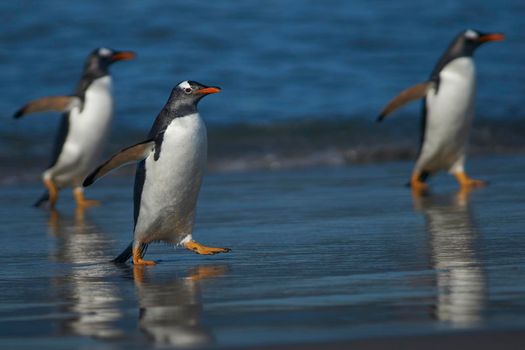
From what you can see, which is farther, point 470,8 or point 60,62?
point 470,8

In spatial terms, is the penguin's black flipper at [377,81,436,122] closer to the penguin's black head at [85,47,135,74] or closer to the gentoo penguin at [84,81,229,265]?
the penguin's black head at [85,47,135,74]

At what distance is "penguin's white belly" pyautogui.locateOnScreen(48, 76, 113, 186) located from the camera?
8852mm

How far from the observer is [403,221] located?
6363mm

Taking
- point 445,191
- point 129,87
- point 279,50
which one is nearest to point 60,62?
point 129,87

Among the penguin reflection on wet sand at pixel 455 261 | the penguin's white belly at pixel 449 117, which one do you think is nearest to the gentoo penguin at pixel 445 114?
the penguin's white belly at pixel 449 117

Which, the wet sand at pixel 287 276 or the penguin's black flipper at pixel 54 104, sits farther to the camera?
the penguin's black flipper at pixel 54 104

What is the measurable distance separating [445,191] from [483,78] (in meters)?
7.95

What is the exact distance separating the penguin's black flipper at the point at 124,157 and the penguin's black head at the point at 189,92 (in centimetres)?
21

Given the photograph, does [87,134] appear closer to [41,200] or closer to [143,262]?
[41,200]

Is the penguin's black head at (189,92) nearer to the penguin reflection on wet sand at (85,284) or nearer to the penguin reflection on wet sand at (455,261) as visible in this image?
the penguin reflection on wet sand at (85,284)

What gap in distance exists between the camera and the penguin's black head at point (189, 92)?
5.27 m

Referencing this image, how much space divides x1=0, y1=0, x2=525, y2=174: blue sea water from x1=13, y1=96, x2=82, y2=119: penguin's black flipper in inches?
106

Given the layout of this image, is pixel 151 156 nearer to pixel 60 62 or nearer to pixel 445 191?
pixel 445 191

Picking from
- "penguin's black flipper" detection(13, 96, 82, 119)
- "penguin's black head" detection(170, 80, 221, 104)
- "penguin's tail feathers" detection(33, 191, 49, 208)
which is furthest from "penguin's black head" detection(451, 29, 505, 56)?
"penguin's black head" detection(170, 80, 221, 104)
